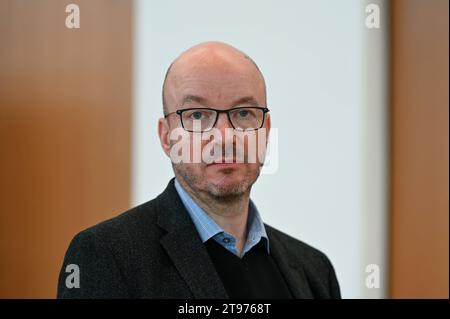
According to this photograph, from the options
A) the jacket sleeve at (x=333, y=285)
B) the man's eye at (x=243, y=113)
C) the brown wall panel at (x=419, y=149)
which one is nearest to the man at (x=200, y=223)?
the man's eye at (x=243, y=113)

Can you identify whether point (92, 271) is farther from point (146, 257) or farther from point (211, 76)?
point (211, 76)

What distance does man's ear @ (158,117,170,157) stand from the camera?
1.23 metres

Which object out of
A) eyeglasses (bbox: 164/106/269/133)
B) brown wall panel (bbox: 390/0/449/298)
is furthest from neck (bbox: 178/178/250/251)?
brown wall panel (bbox: 390/0/449/298)

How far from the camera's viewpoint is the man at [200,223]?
42.6 inches

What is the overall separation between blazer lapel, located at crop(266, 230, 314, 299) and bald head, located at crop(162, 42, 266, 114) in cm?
32

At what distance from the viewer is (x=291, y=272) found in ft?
4.19

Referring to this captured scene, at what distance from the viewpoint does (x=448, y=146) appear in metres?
1.66

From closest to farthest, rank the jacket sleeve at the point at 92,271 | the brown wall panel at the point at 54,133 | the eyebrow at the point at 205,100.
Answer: the jacket sleeve at the point at 92,271 < the eyebrow at the point at 205,100 < the brown wall panel at the point at 54,133

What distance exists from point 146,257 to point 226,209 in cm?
20

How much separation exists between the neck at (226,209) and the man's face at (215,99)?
10mm

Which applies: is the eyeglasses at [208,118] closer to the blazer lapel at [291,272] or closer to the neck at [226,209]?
the neck at [226,209]

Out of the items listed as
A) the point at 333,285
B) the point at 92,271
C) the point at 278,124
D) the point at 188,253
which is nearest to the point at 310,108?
the point at 278,124

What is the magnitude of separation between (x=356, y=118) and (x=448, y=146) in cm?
33

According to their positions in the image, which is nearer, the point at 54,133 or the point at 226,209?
the point at 226,209
